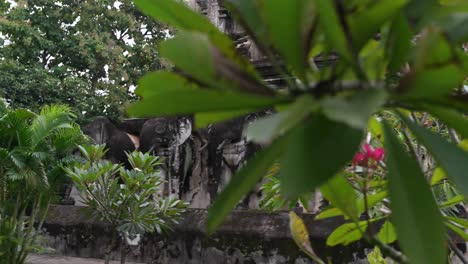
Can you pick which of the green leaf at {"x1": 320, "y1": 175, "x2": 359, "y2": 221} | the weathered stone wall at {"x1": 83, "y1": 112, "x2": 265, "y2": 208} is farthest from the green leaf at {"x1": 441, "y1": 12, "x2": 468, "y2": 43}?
the weathered stone wall at {"x1": 83, "y1": 112, "x2": 265, "y2": 208}

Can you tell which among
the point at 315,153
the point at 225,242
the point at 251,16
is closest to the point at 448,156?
the point at 315,153

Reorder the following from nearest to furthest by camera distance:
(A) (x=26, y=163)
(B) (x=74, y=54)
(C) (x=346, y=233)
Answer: (C) (x=346, y=233)
(A) (x=26, y=163)
(B) (x=74, y=54)

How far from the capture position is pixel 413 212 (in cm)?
50

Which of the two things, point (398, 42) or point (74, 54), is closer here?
point (398, 42)

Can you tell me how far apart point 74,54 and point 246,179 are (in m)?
14.7

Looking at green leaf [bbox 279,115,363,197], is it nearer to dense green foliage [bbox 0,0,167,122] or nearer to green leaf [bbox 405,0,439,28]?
green leaf [bbox 405,0,439,28]

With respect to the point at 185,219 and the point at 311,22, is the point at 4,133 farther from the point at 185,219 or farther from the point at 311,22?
the point at 311,22

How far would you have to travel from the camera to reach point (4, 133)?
4.72 m

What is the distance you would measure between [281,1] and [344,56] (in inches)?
3.2

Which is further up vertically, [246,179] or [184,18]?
[184,18]

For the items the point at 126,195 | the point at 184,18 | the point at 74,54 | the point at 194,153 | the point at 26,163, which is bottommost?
the point at 184,18

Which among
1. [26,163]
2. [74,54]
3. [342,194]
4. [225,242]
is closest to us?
[342,194]

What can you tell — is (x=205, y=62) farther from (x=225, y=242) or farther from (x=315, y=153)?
(x=225, y=242)

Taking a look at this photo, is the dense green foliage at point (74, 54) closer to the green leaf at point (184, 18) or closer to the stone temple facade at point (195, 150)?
the stone temple facade at point (195, 150)
